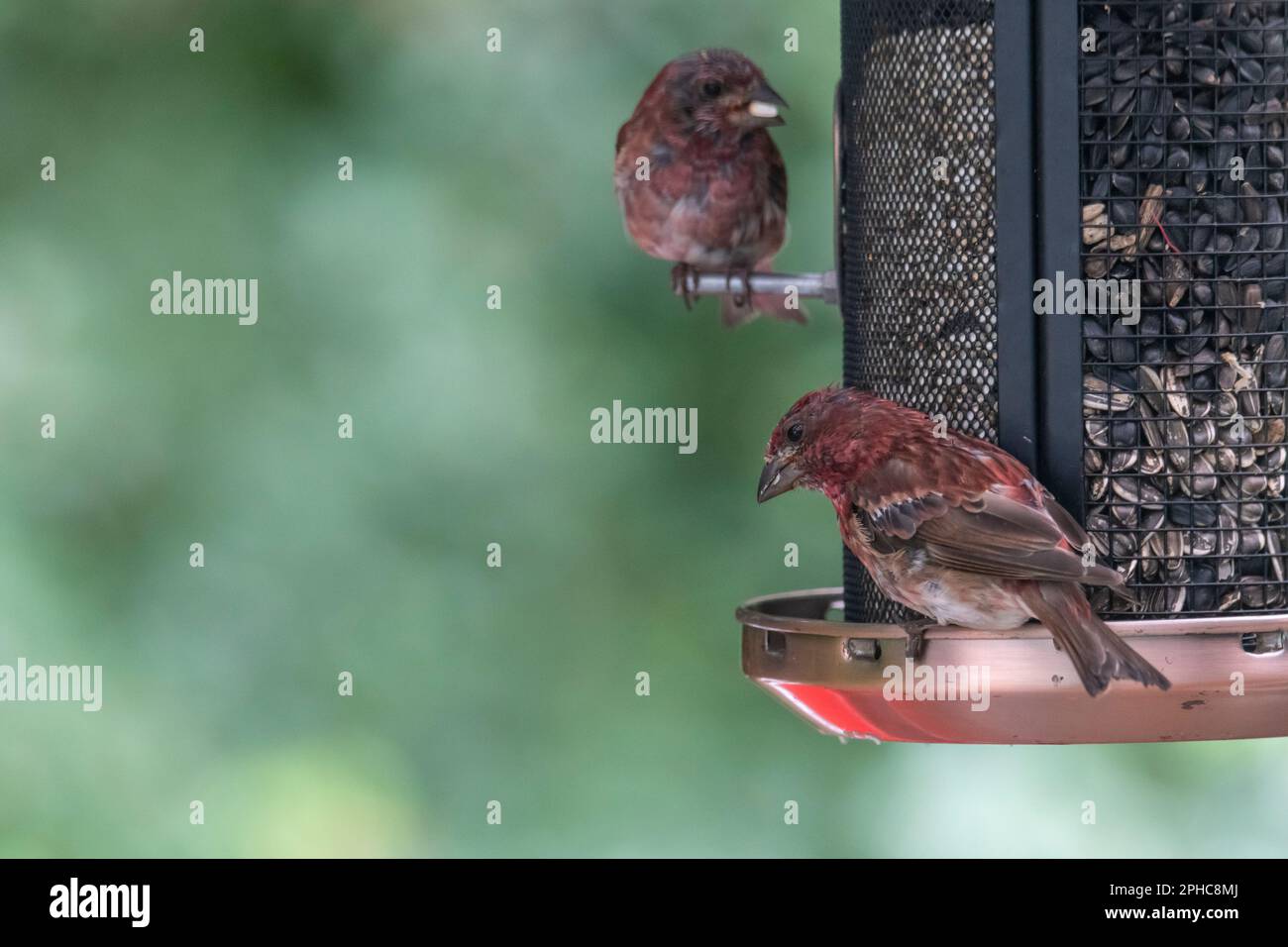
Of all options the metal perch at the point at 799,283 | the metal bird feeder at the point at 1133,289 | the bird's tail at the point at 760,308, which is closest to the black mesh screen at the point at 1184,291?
the metal bird feeder at the point at 1133,289

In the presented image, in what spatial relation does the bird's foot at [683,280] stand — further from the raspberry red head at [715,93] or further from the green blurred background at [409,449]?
the green blurred background at [409,449]

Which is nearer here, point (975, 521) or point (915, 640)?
point (915, 640)

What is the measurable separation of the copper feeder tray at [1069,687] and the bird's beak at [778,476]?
66 centimetres

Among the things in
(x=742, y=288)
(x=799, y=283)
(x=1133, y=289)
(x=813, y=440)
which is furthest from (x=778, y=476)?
(x=742, y=288)

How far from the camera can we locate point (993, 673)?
4.63 m

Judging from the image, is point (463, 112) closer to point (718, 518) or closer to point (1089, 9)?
point (718, 518)

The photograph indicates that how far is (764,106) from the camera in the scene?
7051 millimetres

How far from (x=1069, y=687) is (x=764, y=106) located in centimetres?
307

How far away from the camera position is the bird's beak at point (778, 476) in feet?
17.4

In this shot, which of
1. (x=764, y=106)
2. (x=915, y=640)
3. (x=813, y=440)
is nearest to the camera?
(x=915, y=640)

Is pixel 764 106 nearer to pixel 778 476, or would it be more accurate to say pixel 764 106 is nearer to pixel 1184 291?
pixel 778 476

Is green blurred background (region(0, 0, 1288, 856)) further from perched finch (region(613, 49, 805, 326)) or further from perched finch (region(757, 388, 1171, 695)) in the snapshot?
perched finch (region(757, 388, 1171, 695))

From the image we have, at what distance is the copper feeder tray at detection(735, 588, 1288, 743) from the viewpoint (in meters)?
4.54

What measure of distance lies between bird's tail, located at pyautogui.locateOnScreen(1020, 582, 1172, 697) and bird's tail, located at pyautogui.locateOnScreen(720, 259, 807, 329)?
257 centimetres
